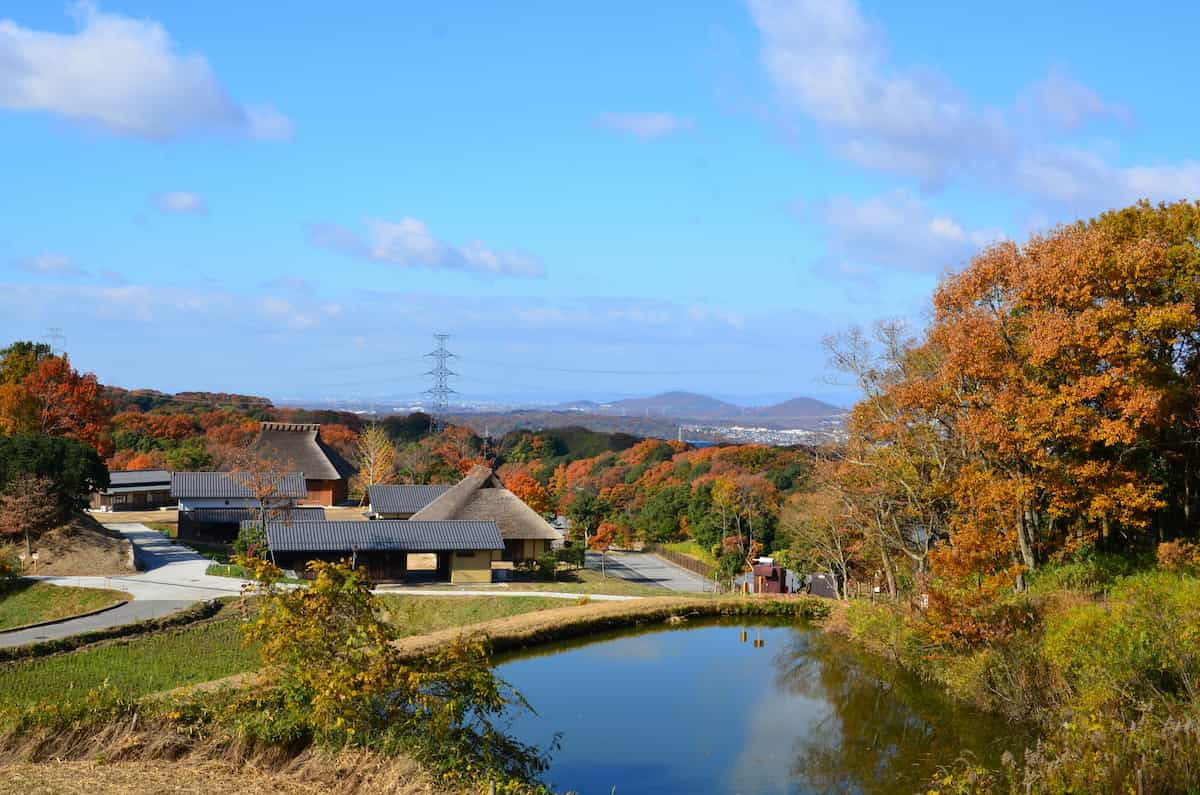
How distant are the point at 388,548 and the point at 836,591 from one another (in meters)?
12.2

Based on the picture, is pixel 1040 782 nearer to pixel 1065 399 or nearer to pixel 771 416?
pixel 1065 399

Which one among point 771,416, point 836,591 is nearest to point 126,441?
point 836,591

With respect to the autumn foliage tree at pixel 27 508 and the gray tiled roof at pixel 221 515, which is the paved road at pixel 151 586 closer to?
the gray tiled roof at pixel 221 515

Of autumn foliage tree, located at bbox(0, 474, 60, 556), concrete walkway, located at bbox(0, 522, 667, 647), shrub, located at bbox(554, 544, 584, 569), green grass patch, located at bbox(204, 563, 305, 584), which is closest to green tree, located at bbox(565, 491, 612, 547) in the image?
concrete walkway, located at bbox(0, 522, 667, 647)

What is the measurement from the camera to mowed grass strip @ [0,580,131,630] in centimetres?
2030

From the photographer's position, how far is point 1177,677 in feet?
36.7

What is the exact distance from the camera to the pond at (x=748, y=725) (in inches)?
474

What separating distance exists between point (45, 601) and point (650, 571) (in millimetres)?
20080

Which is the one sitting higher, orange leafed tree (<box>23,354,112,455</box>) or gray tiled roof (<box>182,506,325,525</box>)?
orange leafed tree (<box>23,354,112,455</box>)

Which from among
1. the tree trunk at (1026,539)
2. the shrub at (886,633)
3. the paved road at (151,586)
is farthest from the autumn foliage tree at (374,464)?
the tree trunk at (1026,539)

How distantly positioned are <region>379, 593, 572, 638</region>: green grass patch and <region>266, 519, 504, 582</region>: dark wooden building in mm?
3253

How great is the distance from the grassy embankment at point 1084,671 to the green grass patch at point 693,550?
16.2 meters

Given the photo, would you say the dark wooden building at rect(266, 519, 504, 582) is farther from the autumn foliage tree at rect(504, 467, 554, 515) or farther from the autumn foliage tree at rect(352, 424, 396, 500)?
the autumn foliage tree at rect(352, 424, 396, 500)

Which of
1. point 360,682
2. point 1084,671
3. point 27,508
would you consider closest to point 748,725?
point 1084,671
